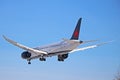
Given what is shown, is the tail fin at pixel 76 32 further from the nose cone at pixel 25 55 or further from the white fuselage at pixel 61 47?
the nose cone at pixel 25 55

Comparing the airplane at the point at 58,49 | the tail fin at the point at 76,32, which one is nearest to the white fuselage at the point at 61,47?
the airplane at the point at 58,49

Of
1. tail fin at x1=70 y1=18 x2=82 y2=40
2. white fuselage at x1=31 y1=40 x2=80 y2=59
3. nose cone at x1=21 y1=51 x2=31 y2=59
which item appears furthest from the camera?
nose cone at x1=21 y1=51 x2=31 y2=59

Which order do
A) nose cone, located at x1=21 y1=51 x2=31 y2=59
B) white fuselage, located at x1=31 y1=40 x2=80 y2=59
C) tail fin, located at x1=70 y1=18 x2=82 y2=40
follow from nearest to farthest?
1. white fuselage, located at x1=31 y1=40 x2=80 y2=59
2. tail fin, located at x1=70 y1=18 x2=82 y2=40
3. nose cone, located at x1=21 y1=51 x2=31 y2=59

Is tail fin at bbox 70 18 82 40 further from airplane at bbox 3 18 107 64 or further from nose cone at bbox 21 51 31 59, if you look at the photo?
nose cone at bbox 21 51 31 59

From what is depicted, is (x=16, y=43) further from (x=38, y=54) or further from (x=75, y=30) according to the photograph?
(x=75, y=30)

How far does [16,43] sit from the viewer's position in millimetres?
118750

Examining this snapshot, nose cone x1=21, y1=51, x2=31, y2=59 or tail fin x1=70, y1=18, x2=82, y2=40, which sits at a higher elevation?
tail fin x1=70, y1=18, x2=82, y2=40

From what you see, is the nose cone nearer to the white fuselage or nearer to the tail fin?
the white fuselage

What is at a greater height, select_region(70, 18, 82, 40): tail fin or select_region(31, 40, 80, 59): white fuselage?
select_region(70, 18, 82, 40): tail fin

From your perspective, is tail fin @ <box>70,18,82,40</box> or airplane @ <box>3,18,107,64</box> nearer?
airplane @ <box>3,18,107,64</box>

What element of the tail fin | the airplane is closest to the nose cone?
the airplane

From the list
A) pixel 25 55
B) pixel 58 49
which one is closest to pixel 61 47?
pixel 58 49

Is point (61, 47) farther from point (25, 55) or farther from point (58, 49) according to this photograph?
point (25, 55)

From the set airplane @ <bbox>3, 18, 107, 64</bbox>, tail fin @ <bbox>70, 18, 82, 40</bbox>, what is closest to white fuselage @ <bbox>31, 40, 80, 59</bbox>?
airplane @ <bbox>3, 18, 107, 64</bbox>
